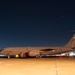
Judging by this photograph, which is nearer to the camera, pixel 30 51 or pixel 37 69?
pixel 37 69

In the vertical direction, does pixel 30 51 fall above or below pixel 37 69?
above

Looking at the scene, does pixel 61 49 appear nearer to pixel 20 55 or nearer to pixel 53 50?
pixel 53 50

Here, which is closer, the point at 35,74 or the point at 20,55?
the point at 35,74

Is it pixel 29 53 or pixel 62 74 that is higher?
pixel 29 53

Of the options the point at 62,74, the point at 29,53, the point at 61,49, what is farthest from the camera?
the point at 61,49

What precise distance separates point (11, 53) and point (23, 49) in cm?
385

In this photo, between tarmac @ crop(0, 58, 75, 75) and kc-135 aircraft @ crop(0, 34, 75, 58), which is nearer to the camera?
tarmac @ crop(0, 58, 75, 75)

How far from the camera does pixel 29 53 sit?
176 feet

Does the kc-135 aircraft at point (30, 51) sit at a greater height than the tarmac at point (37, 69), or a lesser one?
greater

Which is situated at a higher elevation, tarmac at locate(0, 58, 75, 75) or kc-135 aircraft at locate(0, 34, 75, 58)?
kc-135 aircraft at locate(0, 34, 75, 58)

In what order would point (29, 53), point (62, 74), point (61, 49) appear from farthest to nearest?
point (61, 49) < point (29, 53) < point (62, 74)

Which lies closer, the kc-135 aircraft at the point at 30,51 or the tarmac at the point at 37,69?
the tarmac at the point at 37,69

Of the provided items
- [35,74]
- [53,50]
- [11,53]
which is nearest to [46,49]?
[53,50]

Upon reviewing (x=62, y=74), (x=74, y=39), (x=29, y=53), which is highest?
(x=74, y=39)
